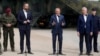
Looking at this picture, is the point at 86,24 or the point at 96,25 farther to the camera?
the point at 96,25

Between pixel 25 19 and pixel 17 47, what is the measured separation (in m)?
2.42

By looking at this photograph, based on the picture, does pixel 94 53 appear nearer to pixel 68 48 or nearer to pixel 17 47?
pixel 68 48

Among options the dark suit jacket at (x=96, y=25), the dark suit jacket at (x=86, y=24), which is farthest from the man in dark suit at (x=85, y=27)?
the dark suit jacket at (x=96, y=25)

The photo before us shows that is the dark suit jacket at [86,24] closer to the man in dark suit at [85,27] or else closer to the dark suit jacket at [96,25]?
the man in dark suit at [85,27]

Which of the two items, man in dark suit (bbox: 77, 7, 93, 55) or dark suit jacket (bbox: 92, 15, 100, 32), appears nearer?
man in dark suit (bbox: 77, 7, 93, 55)

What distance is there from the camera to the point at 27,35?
1520 cm

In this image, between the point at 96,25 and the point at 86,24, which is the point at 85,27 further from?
the point at 96,25

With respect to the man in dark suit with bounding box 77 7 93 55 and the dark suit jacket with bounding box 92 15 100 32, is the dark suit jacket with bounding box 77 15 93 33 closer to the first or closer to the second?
the man in dark suit with bounding box 77 7 93 55

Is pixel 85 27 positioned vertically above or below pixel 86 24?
below

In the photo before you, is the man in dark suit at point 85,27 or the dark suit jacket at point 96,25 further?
the dark suit jacket at point 96,25

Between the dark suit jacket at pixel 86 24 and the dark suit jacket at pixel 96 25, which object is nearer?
the dark suit jacket at pixel 86 24

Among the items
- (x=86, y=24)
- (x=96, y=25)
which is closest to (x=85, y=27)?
(x=86, y=24)

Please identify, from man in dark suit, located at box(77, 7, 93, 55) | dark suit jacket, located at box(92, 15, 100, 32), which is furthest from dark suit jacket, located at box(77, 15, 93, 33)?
dark suit jacket, located at box(92, 15, 100, 32)

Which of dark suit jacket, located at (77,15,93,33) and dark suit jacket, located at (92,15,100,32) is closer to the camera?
dark suit jacket, located at (77,15,93,33)
